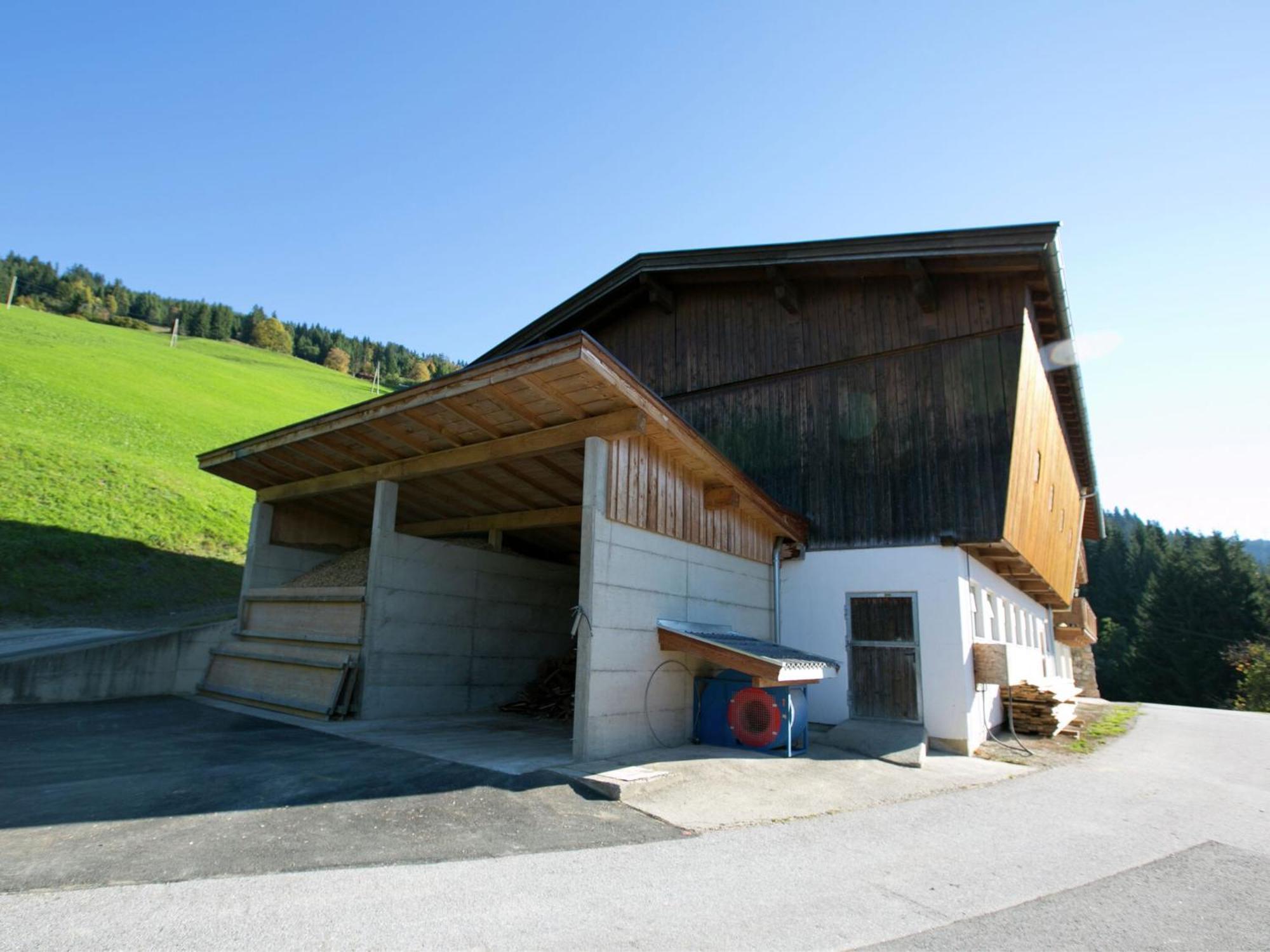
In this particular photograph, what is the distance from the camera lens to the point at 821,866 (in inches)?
211

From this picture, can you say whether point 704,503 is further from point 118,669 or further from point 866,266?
point 118,669

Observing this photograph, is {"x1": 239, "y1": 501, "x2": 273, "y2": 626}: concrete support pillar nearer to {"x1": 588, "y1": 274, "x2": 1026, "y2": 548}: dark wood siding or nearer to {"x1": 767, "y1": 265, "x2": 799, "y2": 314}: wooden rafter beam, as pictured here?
{"x1": 588, "y1": 274, "x2": 1026, "y2": 548}: dark wood siding

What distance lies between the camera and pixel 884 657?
1204cm

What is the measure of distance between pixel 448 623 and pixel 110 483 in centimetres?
1932

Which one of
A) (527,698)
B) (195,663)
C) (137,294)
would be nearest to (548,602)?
(527,698)

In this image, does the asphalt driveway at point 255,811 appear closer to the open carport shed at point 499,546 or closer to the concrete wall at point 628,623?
the concrete wall at point 628,623

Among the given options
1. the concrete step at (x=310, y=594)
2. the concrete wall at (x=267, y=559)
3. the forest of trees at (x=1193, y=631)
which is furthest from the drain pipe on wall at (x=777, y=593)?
the forest of trees at (x=1193, y=631)

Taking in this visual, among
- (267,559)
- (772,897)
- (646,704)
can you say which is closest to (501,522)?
(267,559)

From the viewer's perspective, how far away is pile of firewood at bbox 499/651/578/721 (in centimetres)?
1269

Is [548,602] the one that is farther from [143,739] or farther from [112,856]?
[112,856]

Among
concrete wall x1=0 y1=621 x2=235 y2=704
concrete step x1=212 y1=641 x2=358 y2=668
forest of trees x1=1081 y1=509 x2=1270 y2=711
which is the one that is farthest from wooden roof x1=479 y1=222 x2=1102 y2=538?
forest of trees x1=1081 y1=509 x2=1270 y2=711

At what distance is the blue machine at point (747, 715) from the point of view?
978 cm

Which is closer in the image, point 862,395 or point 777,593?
point 777,593

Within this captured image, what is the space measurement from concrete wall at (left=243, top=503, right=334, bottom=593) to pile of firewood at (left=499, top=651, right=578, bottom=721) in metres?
5.31
